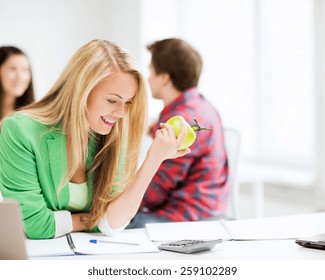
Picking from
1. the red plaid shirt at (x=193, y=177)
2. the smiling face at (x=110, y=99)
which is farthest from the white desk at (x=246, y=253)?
the red plaid shirt at (x=193, y=177)

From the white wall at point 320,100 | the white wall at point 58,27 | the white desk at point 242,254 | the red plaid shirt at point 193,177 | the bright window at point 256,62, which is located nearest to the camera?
the white desk at point 242,254

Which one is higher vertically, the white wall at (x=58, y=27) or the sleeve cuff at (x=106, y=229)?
the white wall at (x=58, y=27)

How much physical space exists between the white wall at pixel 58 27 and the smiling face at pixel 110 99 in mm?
610

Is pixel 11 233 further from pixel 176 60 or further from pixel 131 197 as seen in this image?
pixel 176 60

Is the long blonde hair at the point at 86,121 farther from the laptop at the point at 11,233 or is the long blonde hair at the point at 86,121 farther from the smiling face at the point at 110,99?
the laptop at the point at 11,233

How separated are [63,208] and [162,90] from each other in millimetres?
746

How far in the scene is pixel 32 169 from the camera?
3.73ft

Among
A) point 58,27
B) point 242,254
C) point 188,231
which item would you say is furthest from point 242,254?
point 58,27

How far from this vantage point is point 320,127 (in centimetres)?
227

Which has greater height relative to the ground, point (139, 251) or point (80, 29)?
point (80, 29)

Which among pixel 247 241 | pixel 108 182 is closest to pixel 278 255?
pixel 247 241

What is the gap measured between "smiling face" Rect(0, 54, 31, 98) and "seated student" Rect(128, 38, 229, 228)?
55 cm

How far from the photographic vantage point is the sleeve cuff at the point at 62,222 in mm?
1136

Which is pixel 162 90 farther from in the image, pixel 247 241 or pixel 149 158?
pixel 247 241
